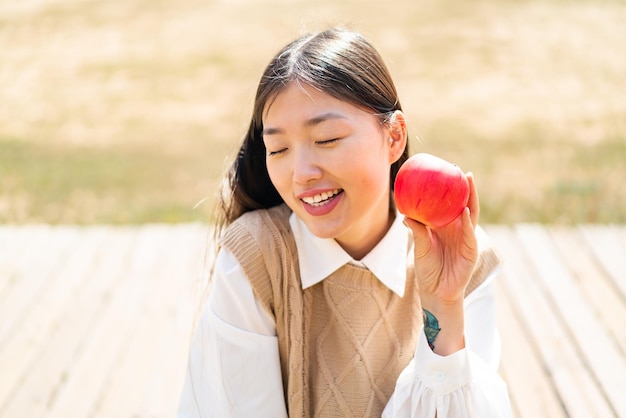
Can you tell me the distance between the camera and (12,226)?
13.6 ft

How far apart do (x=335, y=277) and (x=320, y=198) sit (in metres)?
0.30

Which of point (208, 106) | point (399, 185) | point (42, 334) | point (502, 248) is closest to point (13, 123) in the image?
point (208, 106)

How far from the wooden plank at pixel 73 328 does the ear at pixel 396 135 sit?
157 cm

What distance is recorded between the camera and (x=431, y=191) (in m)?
1.72

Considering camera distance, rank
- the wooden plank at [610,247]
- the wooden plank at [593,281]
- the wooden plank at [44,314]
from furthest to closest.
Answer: the wooden plank at [610,247]
the wooden plank at [593,281]
the wooden plank at [44,314]

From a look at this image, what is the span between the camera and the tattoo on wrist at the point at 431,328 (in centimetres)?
180

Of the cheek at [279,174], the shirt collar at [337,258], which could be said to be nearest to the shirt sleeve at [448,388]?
the shirt collar at [337,258]

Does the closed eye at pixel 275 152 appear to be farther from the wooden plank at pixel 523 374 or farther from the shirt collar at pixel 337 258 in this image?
the wooden plank at pixel 523 374

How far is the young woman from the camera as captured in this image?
5.88 feet

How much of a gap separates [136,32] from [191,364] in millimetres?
7176

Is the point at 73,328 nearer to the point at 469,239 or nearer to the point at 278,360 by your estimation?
the point at 278,360

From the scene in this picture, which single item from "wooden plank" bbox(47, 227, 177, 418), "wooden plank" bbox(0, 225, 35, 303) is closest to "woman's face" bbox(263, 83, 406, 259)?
"wooden plank" bbox(47, 227, 177, 418)

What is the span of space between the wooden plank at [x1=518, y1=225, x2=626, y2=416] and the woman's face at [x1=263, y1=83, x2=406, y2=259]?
1424 millimetres

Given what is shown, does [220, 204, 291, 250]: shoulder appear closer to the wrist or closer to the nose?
the nose
